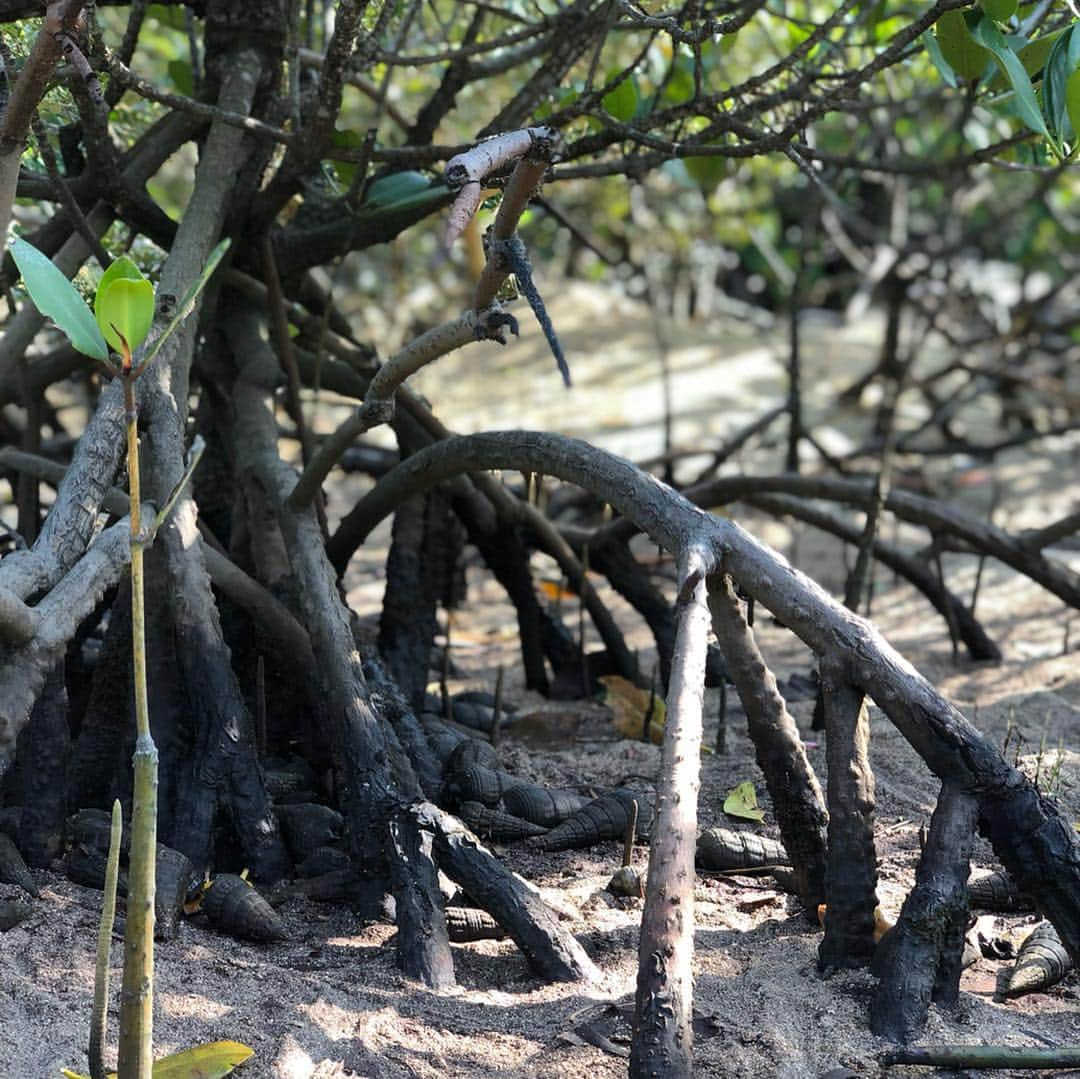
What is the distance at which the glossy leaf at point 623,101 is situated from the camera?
3916 millimetres

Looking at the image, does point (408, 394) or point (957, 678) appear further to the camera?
point (957, 678)

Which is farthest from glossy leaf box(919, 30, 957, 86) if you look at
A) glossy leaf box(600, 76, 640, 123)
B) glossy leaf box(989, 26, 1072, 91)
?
glossy leaf box(600, 76, 640, 123)

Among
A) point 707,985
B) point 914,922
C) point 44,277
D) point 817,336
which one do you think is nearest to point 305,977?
point 707,985

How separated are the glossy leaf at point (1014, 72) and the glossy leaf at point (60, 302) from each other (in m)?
1.66

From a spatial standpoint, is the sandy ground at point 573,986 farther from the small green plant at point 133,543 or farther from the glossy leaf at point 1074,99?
the glossy leaf at point 1074,99

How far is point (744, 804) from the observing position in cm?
343

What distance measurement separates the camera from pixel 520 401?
325 inches

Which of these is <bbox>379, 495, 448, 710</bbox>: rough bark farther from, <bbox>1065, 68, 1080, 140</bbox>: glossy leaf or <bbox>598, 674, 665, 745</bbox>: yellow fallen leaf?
<bbox>1065, 68, 1080, 140</bbox>: glossy leaf

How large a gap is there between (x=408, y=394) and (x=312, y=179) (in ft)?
2.43

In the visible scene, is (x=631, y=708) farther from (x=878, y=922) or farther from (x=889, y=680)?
(x=889, y=680)

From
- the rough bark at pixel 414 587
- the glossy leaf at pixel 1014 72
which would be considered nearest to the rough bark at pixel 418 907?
the rough bark at pixel 414 587

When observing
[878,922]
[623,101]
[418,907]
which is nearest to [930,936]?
[878,922]

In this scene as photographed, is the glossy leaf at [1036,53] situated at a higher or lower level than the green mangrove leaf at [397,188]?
higher

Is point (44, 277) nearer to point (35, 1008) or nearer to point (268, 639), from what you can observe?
point (35, 1008)
